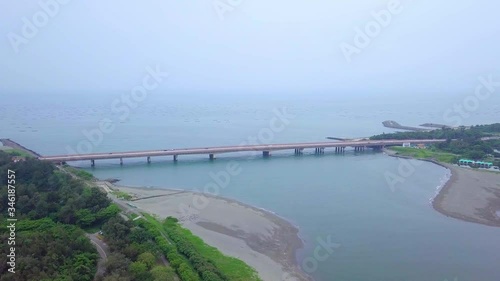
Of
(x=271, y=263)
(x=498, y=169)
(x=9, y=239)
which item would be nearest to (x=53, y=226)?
(x=9, y=239)

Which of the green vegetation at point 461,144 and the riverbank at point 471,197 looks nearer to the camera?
the riverbank at point 471,197

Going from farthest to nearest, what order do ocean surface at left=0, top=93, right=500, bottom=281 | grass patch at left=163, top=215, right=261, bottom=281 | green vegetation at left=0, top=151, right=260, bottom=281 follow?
ocean surface at left=0, top=93, right=500, bottom=281 < grass patch at left=163, top=215, right=261, bottom=281 < green vegetation at left=0, top=151, right=260, bottom=281

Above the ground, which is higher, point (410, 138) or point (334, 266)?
point (410, 138)

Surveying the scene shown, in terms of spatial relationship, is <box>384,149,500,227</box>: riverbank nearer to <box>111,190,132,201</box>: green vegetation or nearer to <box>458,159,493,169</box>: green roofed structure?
<box>458,159,493,169</box>: green roofed structure

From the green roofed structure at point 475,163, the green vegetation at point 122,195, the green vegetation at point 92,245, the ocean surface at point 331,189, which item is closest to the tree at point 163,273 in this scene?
the green vegetation at point 92,245

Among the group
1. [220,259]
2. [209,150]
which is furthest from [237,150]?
[220,259]

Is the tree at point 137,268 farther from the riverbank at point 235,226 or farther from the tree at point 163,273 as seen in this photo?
the riverbank at point 235,226

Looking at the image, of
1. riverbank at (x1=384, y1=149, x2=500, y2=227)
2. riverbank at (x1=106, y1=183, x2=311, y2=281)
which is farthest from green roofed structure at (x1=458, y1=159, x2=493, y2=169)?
riverbank at (x1=106, y1=183, x2=311, y2=281)

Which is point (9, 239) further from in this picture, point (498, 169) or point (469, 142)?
point (469, 142)
